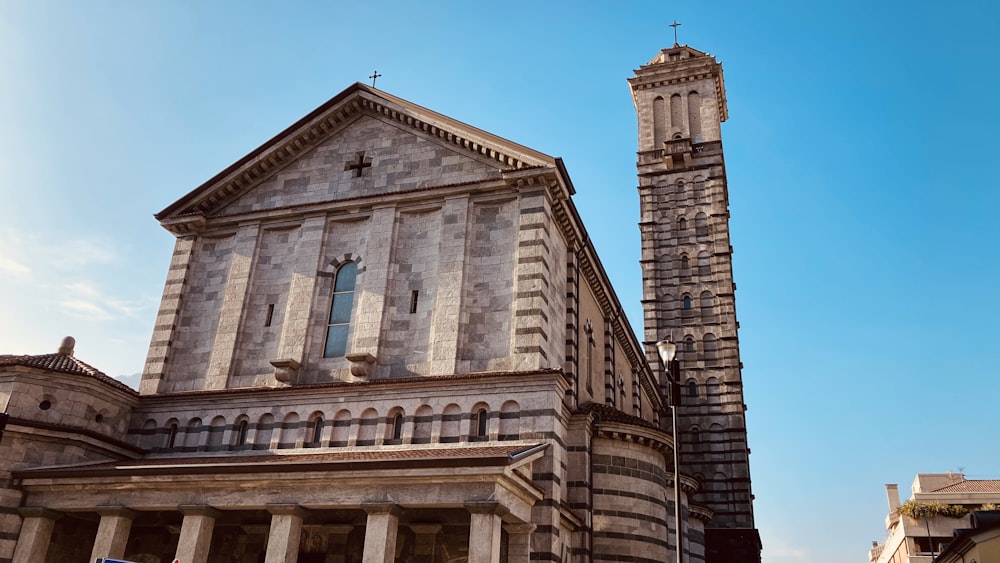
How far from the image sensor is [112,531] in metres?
19.6

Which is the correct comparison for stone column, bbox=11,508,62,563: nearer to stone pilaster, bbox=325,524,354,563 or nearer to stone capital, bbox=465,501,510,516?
stone pilaster, bbox=325,524,354,563

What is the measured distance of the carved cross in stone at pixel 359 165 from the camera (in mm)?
27797

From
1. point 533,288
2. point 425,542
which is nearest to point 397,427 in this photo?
point 425,542

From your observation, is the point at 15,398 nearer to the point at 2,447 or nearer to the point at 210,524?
the point at 2,447

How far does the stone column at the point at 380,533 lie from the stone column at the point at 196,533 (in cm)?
443

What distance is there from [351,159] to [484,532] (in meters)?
16.1

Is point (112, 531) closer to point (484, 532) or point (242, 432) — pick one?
point (242, 432)

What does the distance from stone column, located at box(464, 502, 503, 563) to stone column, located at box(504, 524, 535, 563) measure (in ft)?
6.67

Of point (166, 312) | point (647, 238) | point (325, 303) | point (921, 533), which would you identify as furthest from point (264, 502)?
point (921, 533)

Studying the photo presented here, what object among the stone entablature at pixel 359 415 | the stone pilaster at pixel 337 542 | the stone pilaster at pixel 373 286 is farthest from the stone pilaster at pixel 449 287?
the stone pilaster at pixel 337 542

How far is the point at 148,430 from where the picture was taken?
24.9 metres

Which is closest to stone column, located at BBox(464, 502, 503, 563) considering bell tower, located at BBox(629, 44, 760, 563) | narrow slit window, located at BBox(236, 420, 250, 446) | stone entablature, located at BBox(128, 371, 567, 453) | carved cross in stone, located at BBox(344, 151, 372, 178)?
stone entablature, located at BBox(128, 371, 567, 453)

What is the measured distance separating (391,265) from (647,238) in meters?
29.8

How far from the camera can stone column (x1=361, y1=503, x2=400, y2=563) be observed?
677 inches
